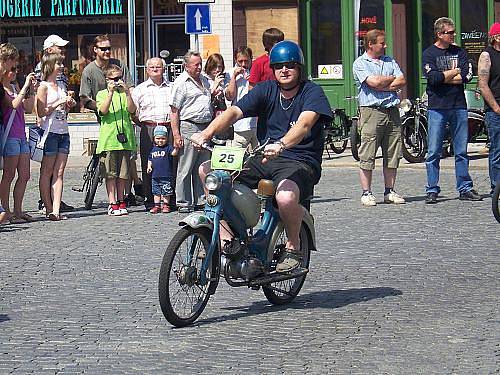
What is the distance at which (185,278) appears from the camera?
8203 millimetres

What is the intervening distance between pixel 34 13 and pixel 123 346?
18648mm

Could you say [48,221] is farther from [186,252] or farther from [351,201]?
[186,252]

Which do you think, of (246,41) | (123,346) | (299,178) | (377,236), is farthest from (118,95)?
(246,41)

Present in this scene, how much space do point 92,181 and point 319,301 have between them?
23.1 ft

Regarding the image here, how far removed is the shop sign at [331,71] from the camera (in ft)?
80.5

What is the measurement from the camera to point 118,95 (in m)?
14.9

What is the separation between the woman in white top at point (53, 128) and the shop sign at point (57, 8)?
35.3ft

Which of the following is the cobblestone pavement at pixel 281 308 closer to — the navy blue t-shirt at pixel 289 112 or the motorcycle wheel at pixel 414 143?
the navy blue t-shirt at pixel 289 112

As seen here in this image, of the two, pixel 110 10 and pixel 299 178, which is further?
pixel 110 10

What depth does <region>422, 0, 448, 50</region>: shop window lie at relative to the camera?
24.2 meters

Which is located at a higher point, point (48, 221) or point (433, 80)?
point (433, 80)

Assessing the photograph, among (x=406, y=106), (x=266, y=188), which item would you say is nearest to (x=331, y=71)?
(x=406, y=106)

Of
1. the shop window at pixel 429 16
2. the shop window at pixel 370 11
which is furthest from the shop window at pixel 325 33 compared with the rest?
the shop window at pixel 429 16

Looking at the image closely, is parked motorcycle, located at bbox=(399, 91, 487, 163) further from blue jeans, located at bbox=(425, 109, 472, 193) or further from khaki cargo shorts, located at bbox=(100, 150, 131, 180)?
khaki cargo shorts, located at bbox=(100, 150, 131, 180)
